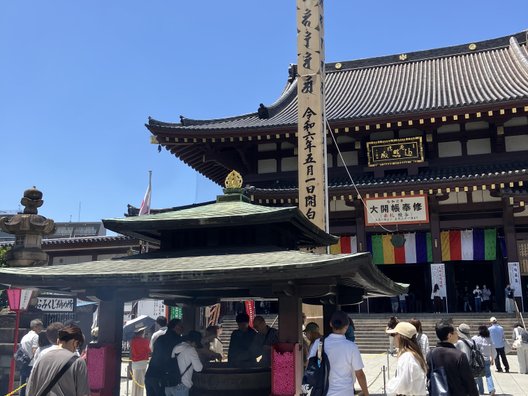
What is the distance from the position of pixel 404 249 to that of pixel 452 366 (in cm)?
1566

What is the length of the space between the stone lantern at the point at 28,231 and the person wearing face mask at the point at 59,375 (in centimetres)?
853

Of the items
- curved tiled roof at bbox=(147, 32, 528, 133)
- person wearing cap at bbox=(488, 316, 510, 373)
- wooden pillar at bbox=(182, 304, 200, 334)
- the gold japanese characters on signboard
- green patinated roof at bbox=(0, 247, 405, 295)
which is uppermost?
curved tiled roof at bbox=(147, 32, 528, 133)

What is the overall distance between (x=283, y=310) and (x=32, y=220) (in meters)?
8.38

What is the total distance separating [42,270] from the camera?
24.0ft

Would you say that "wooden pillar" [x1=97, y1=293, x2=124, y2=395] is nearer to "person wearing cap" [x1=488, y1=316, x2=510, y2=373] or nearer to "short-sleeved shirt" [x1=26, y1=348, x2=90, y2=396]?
"short-sleeved shirt" [x1=26, y1=348, x2=90, y2=396]

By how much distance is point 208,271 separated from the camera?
621cm

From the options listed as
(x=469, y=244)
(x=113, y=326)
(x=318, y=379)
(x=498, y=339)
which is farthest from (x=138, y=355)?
(x=469, y=244)

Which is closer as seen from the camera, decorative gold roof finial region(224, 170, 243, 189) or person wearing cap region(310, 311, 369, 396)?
person wearing cap region(310, 311, 369, 396)

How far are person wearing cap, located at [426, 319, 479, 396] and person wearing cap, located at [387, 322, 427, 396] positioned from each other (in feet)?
0.39

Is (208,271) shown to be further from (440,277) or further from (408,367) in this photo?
(440,277)

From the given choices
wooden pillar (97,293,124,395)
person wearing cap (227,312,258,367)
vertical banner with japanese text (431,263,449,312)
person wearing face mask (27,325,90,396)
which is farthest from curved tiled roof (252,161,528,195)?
person wearing face mask (27,325,90,396)

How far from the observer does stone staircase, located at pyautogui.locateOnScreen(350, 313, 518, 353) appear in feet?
55.0

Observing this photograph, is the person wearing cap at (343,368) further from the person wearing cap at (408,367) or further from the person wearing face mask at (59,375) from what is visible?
the person wearing face mask at (59,375)

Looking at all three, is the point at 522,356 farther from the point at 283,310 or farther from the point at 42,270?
the point at 42,270
